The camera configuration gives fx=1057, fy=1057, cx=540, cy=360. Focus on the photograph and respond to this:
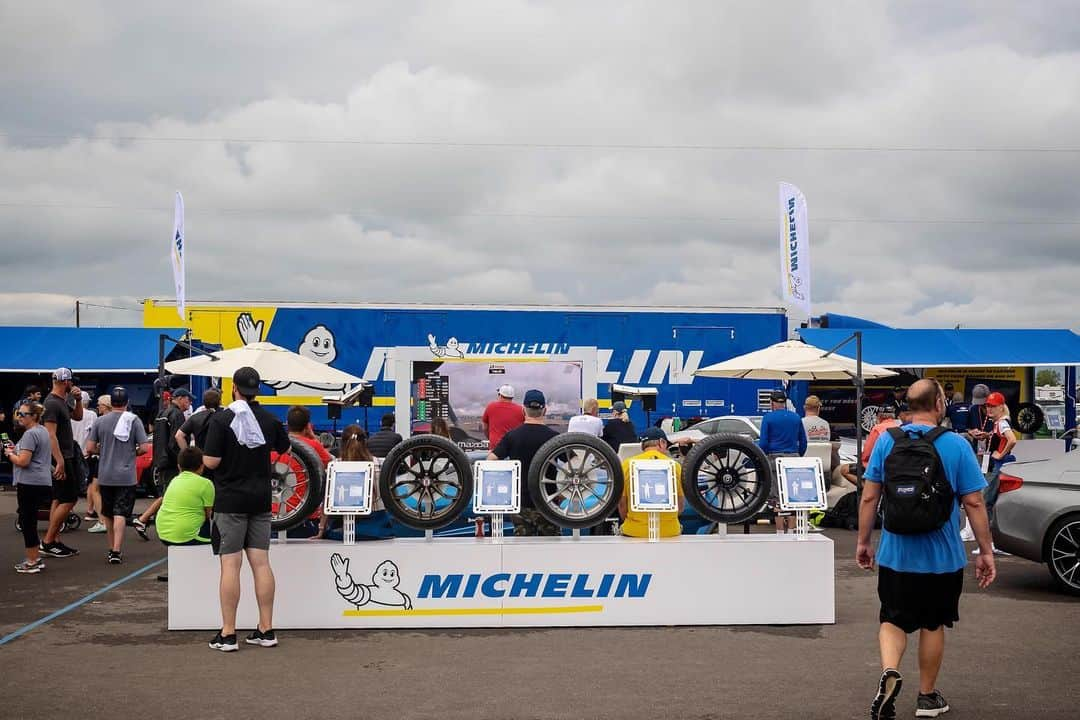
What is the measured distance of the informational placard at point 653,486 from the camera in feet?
24.1

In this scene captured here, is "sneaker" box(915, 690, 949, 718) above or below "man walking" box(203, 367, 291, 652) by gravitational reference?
below

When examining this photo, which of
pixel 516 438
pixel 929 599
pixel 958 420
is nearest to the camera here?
pixel 929 599

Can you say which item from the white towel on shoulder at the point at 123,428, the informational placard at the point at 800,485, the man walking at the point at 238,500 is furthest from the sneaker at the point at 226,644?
the white towel on shoulder at the point at 123,428

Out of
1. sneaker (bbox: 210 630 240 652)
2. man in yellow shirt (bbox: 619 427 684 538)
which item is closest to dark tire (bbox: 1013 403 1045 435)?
man in yellow shirt (bbox: 619 427 684 538)

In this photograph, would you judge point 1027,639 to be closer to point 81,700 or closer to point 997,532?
point 997,532

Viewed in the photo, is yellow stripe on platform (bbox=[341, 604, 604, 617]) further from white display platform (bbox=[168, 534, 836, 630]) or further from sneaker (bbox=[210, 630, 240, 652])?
sneaker (bbox=[210, 630, 240, 652])

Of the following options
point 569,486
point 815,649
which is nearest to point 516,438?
point 569,486

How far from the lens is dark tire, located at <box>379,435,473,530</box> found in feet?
24.3

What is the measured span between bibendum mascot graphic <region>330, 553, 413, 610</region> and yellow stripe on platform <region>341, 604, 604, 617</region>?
43 mm

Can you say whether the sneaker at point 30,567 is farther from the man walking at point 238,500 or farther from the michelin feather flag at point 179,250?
the michelin feather flag at point 179,250

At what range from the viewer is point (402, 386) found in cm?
1404

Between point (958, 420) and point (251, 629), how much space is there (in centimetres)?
1249

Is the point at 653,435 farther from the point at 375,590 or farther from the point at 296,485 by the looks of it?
the point at 296,485

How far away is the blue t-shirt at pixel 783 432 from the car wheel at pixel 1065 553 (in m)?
2.98
